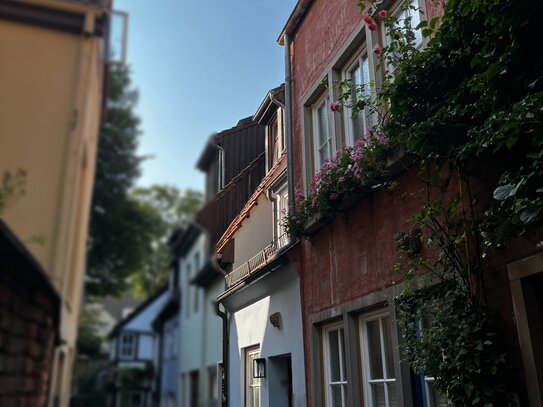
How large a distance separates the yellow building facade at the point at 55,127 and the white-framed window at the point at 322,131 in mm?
4321

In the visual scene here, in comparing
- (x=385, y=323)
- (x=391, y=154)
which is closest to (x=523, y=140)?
(x=391, y=154)

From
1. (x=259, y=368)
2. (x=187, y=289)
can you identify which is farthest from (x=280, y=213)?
(x=187, y=289)

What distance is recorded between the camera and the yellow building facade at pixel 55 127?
87cm

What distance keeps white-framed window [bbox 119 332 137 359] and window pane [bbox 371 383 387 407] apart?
3271 millimetres

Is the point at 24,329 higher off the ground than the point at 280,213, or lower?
lower

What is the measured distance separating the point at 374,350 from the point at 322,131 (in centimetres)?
240

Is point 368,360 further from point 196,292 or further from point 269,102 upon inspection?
point 196,292

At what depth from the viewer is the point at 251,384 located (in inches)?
146

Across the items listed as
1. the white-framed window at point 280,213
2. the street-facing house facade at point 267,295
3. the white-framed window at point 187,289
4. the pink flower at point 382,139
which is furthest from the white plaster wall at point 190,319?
the white-framed window at point 280,213

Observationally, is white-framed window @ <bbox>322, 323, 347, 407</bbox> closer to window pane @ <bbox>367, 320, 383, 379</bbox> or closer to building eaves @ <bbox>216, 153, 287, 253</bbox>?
window pane @ <bbox>367, 320, 383, 379</bbox>

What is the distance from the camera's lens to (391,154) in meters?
3.70

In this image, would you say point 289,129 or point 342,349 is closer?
point 342,349

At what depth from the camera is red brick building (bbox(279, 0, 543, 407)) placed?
8.84 ft

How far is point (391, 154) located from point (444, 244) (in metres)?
0.86
